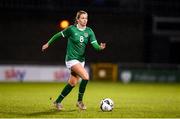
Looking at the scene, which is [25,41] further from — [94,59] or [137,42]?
[137,42]

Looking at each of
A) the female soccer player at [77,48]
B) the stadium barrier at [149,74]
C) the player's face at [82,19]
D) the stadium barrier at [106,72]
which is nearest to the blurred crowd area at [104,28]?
the stadium barrier at [106,72]

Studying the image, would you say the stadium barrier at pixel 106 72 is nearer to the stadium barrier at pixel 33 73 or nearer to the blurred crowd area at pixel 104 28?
the stadium barrier at pixel 33 73

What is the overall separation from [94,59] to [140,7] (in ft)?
16.2

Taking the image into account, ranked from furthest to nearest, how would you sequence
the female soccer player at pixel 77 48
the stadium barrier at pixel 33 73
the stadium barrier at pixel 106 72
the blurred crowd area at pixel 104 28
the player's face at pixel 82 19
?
the blurred crowd area at pixel 104 28 → the stadium barrier at pixel 106 72 → the stadium barrier at pixel 33 73 → the female soccer player at pixel 77 48 → the player's face at pixel 82 19

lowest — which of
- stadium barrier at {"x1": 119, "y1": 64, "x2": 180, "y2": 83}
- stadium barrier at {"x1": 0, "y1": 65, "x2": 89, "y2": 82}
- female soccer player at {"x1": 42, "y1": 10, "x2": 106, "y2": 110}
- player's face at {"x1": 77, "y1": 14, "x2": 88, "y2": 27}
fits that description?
stadium barrier at {"x1": 119, "y1": 64, "x2": 180, "y2": 83}

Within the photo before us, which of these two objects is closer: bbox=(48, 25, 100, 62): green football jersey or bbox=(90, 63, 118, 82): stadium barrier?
bbox=(48, 25, 100, 62): green football jersey

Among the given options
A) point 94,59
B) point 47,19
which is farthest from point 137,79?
point 47,19

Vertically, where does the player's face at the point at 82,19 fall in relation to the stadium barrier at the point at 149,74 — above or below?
above

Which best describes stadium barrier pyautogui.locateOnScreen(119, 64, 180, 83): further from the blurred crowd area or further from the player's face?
the player's face

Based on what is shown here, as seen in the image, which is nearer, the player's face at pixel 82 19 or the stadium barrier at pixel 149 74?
the player's face at pixel 82 19

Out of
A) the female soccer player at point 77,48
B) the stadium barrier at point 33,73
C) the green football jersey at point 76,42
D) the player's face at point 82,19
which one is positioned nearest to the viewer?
the player's face at point 82,19

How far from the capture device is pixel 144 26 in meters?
40.1

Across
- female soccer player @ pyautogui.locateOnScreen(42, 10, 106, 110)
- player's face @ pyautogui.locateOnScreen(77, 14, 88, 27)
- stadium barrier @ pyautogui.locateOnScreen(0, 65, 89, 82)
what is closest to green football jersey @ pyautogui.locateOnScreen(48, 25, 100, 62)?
female soccer player @ pyautogui.locateOnScreen(42, 10, 106, 110)

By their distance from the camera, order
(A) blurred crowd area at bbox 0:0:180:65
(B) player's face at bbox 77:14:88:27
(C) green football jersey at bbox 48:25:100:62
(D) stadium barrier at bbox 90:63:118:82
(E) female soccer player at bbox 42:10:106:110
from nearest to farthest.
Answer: (B) player's face at bbox 77:14:88:27, (E) female soccer player at bbox 42:10:106:110, (C) green football jersey at bbox 48:25:100:62, (D) stadium barrier at bbox 90:63:118:82, (A) blurred crowd area at bbox 0:0:180:65
